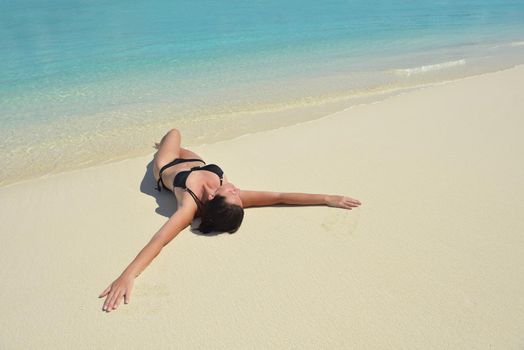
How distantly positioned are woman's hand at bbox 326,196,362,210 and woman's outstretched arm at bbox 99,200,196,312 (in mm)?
1230

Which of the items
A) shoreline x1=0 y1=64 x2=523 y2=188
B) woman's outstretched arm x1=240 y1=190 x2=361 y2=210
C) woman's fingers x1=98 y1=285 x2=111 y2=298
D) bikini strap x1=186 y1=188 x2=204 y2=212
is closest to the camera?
woman's fingers x1=98 y1=285 x2=111 y2=298

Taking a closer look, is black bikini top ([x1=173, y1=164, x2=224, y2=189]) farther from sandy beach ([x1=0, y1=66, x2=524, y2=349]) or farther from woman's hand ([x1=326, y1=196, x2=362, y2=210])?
woman's hand ([x1=326, y1=196, x2=362, y2=210])

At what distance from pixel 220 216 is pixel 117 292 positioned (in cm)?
100

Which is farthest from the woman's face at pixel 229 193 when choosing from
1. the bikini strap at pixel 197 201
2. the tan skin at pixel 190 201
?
the bikini strap at pixel 197 201

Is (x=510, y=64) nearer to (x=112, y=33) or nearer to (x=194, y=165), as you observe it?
(x=194, y=165)

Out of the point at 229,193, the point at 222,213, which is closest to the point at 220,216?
the point at 222,213

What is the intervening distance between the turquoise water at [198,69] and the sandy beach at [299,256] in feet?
6.17

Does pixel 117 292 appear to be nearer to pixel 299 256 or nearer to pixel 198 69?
pixel 299 256

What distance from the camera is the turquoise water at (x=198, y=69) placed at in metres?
6.94

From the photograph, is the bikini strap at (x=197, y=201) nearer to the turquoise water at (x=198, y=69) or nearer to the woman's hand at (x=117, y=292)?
the woman's hand at (x=117, y=292)

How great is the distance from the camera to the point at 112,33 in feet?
57.1

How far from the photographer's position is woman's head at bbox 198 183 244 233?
3.57m

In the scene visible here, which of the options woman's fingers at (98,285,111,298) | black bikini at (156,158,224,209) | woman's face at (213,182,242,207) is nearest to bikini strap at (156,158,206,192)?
black bikini at (156,158,224,209)

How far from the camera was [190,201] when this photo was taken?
151 inches
